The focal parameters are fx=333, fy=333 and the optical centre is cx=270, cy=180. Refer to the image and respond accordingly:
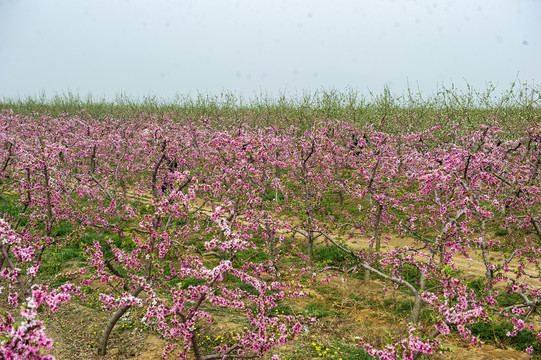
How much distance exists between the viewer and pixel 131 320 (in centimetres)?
850

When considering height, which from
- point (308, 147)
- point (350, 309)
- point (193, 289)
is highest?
point (308, 147)

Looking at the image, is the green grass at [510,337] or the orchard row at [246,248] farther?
the green grass at [510,337]

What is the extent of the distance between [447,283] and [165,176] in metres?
Result: 10.5

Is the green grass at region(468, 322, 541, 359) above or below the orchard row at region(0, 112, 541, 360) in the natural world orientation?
below

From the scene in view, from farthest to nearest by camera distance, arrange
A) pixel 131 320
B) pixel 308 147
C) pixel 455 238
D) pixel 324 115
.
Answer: pixel 324 115
pixel 308 147
pixel 131 320
pixel 455 238

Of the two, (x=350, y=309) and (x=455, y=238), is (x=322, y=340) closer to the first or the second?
(x=350, y=309)

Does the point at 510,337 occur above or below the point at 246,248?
below

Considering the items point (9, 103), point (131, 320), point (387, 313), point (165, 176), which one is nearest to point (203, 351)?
point (131, 320)

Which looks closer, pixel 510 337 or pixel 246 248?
pixel 246 248

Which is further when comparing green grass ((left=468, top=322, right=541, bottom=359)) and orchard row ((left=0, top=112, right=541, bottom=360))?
green grass ((left=468, top=322, right=541, bottom=359))

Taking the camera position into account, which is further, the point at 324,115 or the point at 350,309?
the point at 324,115

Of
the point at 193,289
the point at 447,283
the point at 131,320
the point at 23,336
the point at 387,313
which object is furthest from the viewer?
the point at 387,313

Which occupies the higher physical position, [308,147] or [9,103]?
[9,103]

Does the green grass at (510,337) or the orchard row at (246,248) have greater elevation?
the orchard row at (246,248)
